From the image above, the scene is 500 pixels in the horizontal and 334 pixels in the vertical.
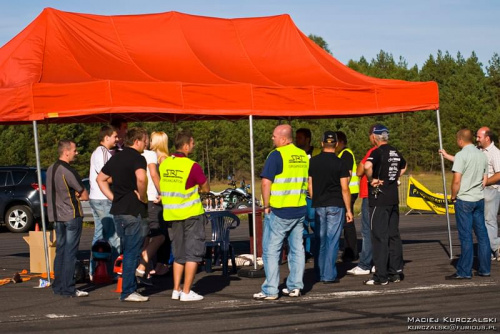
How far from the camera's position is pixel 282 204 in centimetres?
1080

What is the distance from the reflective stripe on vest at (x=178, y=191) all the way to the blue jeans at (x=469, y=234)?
368 cm

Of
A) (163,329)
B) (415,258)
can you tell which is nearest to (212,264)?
(415,258)

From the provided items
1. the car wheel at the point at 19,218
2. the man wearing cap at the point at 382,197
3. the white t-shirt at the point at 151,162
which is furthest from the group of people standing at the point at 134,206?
the car wheel at the point at 19,218

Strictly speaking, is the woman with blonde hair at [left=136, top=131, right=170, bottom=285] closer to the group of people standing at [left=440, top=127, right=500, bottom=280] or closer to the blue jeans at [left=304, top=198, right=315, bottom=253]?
the blue jeans at [left=304, top=198, right=315, bottom=253]

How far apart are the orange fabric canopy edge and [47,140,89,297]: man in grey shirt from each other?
99cm

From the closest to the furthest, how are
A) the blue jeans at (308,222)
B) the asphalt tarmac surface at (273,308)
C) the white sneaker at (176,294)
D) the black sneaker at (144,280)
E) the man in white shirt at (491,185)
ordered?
the asphalt tarmac surface at (273,308), the white sneaker at (176,294), the black sneaker at (144,280), the man in white shirt at (491,185), the blue jeans at (308,222)

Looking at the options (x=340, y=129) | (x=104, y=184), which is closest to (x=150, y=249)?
(x=104, y=184)

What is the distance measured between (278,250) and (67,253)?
8.29 ft

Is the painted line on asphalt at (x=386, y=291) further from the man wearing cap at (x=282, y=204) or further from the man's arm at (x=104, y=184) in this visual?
the man's arm at (x=104, y=184)

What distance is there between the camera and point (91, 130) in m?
77.5

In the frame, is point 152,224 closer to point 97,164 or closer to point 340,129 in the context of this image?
point 97,164

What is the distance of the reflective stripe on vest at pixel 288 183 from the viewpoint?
10812 mm

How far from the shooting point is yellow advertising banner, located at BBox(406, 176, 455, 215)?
1091 inches

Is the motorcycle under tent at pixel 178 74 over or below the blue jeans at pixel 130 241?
over
